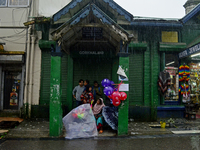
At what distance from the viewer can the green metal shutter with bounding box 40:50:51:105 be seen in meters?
9.00

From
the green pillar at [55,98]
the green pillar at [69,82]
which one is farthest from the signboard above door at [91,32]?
the green pillar at [69,82]

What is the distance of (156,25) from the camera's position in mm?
8586

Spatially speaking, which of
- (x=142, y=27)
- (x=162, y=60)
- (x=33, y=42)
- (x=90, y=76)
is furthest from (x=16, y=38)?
(x=162, y=60)

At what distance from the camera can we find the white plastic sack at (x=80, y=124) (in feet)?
20.2

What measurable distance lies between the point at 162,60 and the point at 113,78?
8.93 feet

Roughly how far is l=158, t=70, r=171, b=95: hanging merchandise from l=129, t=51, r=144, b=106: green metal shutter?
0.87m

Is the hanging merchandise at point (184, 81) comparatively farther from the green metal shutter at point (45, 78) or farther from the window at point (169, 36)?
the green metal shutter at point (45, 78)

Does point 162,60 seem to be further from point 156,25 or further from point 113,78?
point 113,78

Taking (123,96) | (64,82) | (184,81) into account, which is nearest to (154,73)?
(184,81)

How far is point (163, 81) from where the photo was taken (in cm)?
877

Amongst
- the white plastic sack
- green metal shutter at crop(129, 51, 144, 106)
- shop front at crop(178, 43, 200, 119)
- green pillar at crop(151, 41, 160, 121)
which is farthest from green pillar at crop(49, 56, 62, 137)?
shop front at crop(178, 43, 200, 119)

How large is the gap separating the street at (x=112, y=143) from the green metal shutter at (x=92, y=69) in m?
3.95

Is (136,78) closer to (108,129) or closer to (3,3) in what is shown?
(108,129)

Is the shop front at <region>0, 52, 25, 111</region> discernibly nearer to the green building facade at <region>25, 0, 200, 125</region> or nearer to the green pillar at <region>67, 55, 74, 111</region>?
the green building facade at <region>25, 0, 200, 125</region>
